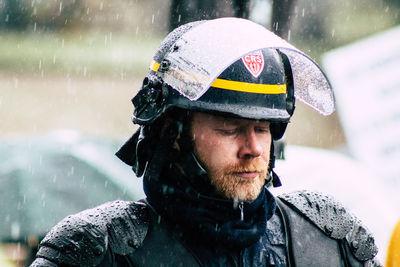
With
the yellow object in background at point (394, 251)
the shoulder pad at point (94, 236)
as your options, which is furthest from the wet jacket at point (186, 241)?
the yellow object in background at point (394, 251)

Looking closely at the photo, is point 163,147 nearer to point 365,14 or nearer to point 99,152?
point 99,152

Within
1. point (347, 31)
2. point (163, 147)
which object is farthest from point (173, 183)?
point (347, 31)

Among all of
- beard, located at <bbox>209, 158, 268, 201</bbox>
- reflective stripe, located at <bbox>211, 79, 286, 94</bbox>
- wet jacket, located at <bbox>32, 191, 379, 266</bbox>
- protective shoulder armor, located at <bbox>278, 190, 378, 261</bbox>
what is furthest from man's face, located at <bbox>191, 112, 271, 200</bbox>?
protective shoulder armor, located at <bbox>278, 190, 378, 261</bbox>

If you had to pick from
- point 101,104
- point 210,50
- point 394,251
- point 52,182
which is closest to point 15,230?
point 52,182

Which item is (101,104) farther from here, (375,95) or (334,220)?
(334,220)

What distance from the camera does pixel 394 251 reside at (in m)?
3.66

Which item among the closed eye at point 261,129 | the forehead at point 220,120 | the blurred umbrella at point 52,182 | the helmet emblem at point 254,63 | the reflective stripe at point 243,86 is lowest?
the blurred umbrella at point 52,182

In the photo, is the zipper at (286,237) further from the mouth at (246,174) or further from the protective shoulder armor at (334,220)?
the mouth at (246,174)

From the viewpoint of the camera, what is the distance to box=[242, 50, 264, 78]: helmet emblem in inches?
116

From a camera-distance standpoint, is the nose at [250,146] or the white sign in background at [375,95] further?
the white sign in background at [375,95]

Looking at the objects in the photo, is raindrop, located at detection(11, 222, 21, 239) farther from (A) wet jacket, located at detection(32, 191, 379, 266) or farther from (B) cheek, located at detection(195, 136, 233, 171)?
(B) cheek, located at detection(195, 136, 233, 171)

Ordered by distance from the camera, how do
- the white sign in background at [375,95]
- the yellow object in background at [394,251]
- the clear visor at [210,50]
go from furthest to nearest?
the white sign in background at [375,95] → the yellow object in background at [394,251] → the clear visor at [210,50]

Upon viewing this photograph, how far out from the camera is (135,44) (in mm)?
18844

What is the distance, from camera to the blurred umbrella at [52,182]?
233 inches
